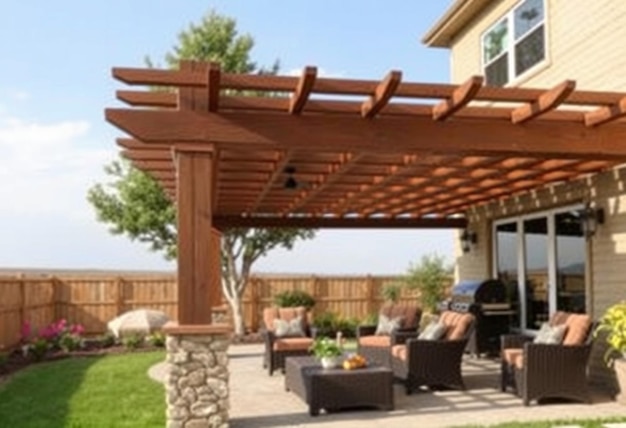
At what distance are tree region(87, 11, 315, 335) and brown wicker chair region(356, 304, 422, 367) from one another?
25.3ft

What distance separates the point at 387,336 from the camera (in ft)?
41.7

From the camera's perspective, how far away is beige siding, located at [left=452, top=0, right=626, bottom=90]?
1003 cm

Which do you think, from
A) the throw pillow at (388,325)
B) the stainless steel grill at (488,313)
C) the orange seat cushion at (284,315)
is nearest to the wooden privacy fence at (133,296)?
the orange seat cushion at (284,315)

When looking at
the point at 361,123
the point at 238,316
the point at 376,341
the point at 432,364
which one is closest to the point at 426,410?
the point at 432,364

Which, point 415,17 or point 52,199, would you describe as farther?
point 52,199

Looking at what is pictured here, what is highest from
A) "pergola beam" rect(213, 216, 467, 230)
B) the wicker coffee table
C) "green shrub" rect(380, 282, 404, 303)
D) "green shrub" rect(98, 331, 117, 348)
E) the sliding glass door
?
"pergola beam" rect(213, 216, 467, 230)

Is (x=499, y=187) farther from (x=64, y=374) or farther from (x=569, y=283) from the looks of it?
(x=64, y=374)

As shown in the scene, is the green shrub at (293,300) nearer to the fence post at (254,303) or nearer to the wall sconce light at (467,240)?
the fence post at (254,303)

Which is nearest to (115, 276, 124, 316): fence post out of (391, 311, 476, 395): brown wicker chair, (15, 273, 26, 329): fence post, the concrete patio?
(15, 273, 26, 329): fence post

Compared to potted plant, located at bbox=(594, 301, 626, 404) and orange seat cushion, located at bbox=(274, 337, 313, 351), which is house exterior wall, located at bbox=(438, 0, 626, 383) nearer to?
potted plant, located at bbox=(594, 301, 626, 404)

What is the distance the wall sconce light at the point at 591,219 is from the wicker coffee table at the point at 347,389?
147 inches

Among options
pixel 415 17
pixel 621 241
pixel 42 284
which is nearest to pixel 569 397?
pixel 621 241

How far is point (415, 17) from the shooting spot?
1652cm

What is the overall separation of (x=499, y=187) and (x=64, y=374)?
776 centimetres
